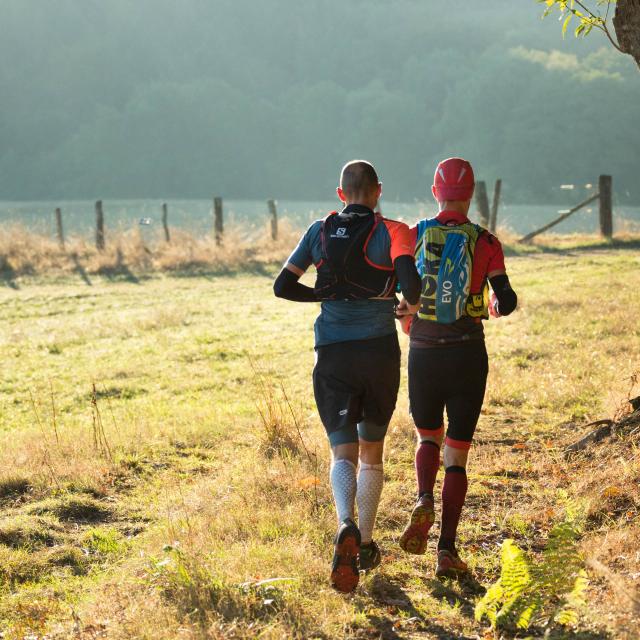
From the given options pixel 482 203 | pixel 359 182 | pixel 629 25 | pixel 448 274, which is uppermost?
pixel 629 25

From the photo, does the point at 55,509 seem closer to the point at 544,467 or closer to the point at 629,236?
the point at 544,467

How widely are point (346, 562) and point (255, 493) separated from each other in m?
1.63

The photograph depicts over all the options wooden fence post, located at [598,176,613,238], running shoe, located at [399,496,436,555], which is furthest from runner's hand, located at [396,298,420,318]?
wooden fence post, located at [598,176,613,238]

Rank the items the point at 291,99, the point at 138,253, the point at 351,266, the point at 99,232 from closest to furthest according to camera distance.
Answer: the point at 351,266 → the point at 138,253 → the point at 99,232 → the point at 291,99

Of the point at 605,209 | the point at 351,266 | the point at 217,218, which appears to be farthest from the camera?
the point at 217,218

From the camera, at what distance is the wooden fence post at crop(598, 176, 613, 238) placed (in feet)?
77.6

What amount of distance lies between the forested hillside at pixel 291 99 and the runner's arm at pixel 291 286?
299 ft

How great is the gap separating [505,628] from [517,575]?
22 cm

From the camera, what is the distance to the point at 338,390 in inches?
142

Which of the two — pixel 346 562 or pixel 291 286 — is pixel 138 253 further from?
pixel 346 562

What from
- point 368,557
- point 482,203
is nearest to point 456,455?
point 368,557

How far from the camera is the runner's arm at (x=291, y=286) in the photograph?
3.63 metres

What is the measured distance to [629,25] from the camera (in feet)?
17.4

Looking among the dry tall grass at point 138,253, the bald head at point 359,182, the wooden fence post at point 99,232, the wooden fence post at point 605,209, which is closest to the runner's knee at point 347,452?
the bald head at point 359,182
